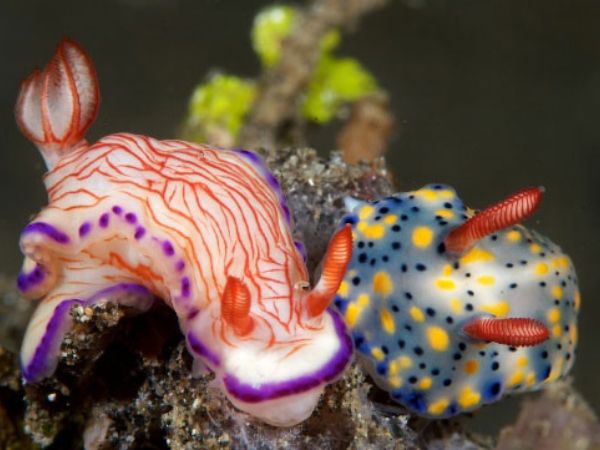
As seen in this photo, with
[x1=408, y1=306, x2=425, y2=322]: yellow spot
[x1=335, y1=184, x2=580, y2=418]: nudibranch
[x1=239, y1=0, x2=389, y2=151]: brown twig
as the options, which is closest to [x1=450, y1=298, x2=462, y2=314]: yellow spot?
[x1=335, y1=184, x2=580, y2=418]: nudibranch

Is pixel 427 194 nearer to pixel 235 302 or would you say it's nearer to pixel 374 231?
pixel 374 231

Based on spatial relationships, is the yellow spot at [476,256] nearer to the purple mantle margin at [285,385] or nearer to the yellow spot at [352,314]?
the yellow spot at [352,314]

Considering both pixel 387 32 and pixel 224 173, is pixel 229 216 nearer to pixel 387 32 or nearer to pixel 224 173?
pixel 224 173

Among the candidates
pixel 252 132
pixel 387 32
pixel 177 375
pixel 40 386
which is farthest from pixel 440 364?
pixel 387 32

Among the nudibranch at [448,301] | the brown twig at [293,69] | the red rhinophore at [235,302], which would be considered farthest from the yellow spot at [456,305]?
the brown twig at [293,69]

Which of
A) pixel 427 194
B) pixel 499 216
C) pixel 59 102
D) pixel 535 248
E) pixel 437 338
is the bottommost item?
pixel 437 338

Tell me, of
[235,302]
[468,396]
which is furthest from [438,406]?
[235,302]
